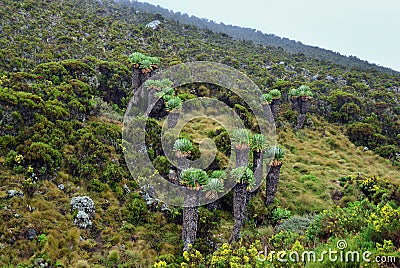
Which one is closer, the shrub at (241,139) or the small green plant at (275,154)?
the shrub at (241,139)

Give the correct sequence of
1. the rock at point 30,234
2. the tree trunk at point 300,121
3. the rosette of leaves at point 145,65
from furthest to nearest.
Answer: the tree trunk at point 300,121
the rosette of leaves at point 145,65
the rock at point 30,234

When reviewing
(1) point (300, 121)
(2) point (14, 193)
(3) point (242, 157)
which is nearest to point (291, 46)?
(1) point (300, 121)

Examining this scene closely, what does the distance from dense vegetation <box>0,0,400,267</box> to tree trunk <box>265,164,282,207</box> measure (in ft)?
0.80

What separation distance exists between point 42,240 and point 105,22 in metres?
34.6

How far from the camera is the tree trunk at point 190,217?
11.6 m

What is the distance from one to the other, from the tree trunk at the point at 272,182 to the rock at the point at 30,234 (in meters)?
10.4

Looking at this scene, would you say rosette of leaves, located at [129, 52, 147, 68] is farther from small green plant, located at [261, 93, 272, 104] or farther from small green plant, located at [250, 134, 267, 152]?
small green plant, located at [261, 93, 272, 104]

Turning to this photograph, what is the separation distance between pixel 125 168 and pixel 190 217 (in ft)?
15.6

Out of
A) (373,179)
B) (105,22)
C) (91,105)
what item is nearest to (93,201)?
(91,105)

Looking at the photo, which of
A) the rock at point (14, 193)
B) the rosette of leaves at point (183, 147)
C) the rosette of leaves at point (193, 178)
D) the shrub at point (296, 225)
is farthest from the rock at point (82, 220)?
the shrub at point (296, 225)

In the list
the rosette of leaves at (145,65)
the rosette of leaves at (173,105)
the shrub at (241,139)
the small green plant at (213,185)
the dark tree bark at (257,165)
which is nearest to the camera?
the small green plant at (213,185)

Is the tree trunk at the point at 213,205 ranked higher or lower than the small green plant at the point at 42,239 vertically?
higher

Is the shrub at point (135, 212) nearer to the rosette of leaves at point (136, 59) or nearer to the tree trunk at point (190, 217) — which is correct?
the tree trunk at point (190, 217)

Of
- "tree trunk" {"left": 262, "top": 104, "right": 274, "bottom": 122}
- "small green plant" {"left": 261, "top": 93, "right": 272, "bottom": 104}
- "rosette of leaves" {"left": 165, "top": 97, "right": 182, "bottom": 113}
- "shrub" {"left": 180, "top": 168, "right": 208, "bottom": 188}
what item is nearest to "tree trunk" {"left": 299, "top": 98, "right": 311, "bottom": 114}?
"tree trunk" {"left": 262, "top": 104, "right": 274, "bottom": 122}
